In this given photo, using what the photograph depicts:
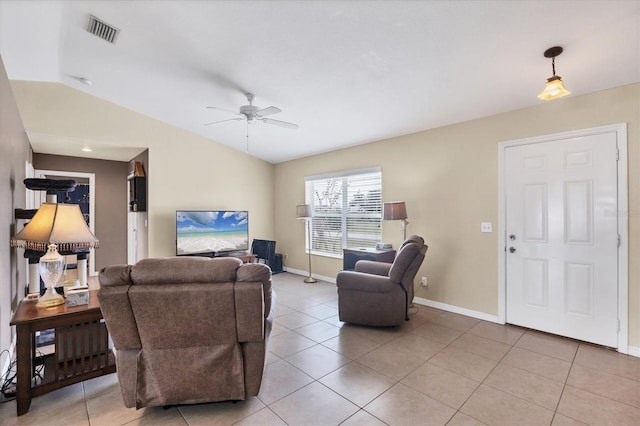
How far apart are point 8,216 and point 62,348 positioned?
1.21 metres

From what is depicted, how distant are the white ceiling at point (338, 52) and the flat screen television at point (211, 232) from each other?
200cm

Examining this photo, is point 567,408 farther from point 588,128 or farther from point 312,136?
point 312,136

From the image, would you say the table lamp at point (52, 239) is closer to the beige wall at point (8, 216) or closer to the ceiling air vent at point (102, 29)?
the beige wall at point (8, 216)

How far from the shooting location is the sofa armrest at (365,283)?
10.7 feet

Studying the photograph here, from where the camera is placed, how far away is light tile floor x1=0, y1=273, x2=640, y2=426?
1921 millimetres

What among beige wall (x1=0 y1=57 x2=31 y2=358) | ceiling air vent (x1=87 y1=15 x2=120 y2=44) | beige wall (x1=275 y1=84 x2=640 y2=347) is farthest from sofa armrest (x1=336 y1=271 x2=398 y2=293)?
ceiling air vent (x1=87 y1=15 x2=120 y2=44)

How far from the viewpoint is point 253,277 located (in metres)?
1.86

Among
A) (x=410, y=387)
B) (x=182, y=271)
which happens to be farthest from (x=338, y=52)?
(x=410, y=387)

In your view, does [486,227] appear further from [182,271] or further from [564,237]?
[182,271]

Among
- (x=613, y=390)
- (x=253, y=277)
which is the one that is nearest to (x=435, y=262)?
(x=613, y=390)

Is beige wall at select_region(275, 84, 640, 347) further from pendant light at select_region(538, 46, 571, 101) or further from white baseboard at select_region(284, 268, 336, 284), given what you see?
white baseboard at select_region(284, 268, 336, 284)

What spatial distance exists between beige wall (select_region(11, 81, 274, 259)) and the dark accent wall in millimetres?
1743

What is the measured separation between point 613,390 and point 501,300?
1346 mm

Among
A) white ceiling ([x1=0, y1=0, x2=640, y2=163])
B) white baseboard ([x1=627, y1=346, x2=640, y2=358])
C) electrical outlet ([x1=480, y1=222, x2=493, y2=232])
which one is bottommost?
white baseboard ([x1=627, y1=346, x2=640, y2=358])
